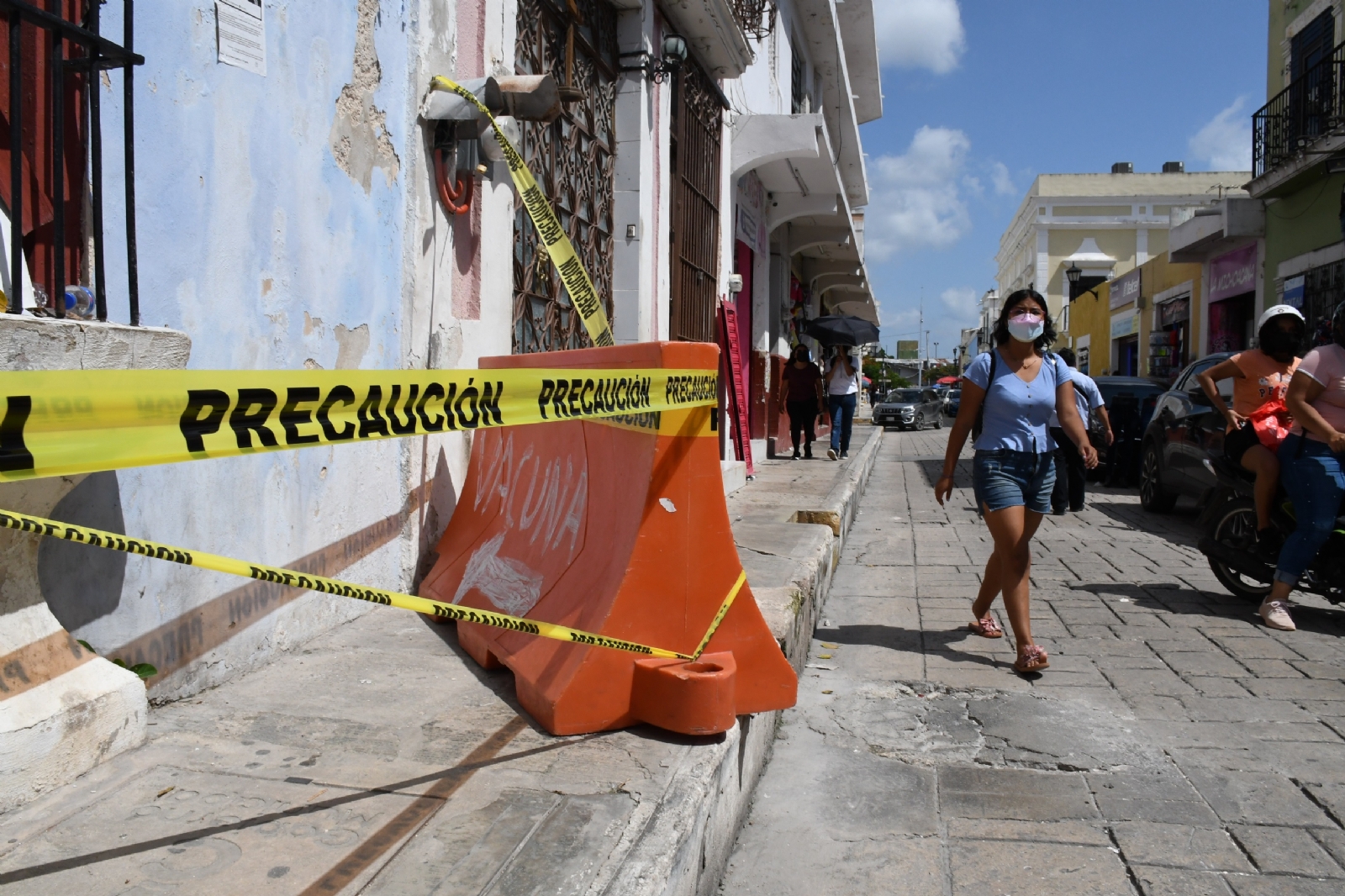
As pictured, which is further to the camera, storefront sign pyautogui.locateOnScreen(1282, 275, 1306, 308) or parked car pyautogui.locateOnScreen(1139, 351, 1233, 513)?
storefront sign pyautogui.locateOnScreen(1282, 275, 1306, 308)

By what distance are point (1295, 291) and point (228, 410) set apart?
19.6m

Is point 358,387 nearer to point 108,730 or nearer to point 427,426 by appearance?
point 427,426

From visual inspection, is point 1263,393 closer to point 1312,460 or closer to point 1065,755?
point 1312,460

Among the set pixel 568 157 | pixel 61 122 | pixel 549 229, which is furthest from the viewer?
pixel 568 157

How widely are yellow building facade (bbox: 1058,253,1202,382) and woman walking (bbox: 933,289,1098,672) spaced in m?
15.8

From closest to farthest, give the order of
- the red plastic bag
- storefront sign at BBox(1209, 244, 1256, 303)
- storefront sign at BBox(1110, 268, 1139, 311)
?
the red plastic bag
storefront sign at BBox(1209, 244, 1256, 303)
storefront sign at BBox(1110, 268, 1139, 311)

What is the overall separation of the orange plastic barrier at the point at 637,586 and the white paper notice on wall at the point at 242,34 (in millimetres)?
1472

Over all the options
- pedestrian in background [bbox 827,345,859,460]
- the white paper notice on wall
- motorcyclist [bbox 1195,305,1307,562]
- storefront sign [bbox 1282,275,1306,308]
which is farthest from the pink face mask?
storefront sign [bbox 1282,275,1306,308]

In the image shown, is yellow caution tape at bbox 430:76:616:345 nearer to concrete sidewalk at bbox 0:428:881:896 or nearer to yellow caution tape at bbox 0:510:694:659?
concrete sidewalk at bbox 0:428:881:896

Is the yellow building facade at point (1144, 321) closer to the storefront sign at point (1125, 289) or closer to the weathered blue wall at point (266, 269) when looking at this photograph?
the storefront sign at point (1125, 289)

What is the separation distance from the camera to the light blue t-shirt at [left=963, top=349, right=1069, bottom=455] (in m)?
4.64

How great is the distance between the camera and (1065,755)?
141 inches

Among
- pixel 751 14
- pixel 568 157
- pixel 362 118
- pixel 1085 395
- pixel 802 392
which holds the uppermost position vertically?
pixel 751 14

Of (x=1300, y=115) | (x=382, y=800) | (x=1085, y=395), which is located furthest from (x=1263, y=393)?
(x=1300, y=115)
